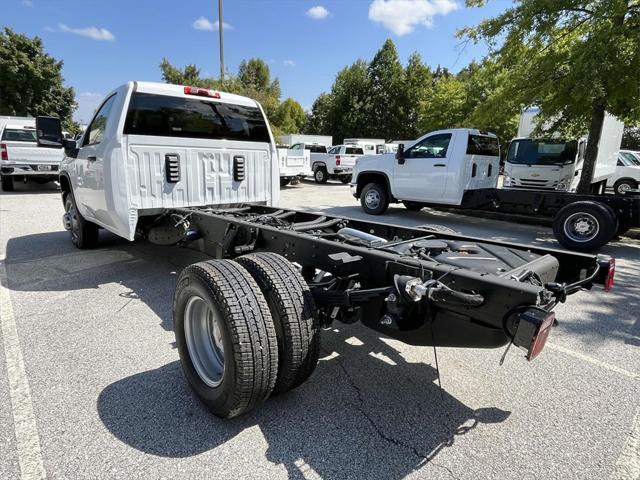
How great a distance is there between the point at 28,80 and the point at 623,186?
40.9m

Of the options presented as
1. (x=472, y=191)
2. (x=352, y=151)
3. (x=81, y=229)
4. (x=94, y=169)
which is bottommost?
(x=81, y=229)

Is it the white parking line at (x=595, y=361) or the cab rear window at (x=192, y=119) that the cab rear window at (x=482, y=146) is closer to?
the cab rear window at (x=192, y=119)

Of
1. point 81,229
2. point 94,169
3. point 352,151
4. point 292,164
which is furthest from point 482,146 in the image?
point 352,151

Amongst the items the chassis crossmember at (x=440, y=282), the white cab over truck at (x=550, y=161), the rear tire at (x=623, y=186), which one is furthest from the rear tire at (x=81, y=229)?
the rear tire at (x=623, y=186)

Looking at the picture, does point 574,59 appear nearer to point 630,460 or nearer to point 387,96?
point 630,460

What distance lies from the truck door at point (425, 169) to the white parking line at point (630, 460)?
7.31 meters

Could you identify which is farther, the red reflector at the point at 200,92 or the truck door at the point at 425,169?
the truck door at the point at 425,169

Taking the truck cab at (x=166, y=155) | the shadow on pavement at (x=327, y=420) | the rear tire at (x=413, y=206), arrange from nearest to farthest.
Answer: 1. the shadow on pavement at (x=327, y=420)
2. the truck cab at (x=166, y=155)
3. the rear tire at (x=413, y=206)

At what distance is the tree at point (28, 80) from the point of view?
32406 millimetres

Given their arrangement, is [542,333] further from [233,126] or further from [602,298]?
[233,126]

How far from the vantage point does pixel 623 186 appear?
15977 millimetres

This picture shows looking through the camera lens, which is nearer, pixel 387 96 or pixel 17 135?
pixel 17 135

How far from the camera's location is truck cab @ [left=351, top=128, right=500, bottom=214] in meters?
9.01

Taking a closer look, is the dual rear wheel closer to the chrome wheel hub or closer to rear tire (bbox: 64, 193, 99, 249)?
the chrome wheel hub
